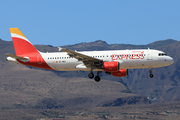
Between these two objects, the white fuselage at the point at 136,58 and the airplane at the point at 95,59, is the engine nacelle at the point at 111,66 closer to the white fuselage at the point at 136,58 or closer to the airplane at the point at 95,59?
the airplane at the point at 95,59

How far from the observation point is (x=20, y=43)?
87.1m

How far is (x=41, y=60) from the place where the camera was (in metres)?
82.9

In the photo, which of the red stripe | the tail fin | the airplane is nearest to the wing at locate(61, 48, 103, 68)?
the airplane

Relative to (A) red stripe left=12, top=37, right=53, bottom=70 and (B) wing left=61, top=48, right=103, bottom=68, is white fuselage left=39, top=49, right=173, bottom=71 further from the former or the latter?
(A) red stripe left=12, top=37, right=53, bottom=70

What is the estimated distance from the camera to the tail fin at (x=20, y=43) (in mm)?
86250

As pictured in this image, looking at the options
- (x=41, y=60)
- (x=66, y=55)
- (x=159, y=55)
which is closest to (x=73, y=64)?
(x=66, y=55)

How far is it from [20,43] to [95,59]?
21413 millimetres

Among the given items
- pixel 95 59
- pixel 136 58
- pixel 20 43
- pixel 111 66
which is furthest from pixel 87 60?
pixel 20 43

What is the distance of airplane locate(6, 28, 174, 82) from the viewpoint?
76.6 m

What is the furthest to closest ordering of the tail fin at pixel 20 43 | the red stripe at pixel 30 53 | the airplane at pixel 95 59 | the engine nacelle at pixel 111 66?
the tail fin at pixel 20 43 → the red stripe at pixel 30 53 → the airplane at pixel 95 59 → the engine nacelle at pixel 111 66

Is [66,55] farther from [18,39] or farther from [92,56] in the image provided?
[18,39]

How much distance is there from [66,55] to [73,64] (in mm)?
2920

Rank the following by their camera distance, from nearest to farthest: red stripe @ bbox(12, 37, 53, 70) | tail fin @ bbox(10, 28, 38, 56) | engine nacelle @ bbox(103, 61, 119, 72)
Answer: engine nacelle @ bbox(103, 61, 119, 72) < red stripe @ bbox(12, 37, 53, 70) < tail fin @ bbox(10, 28, 38, 56)

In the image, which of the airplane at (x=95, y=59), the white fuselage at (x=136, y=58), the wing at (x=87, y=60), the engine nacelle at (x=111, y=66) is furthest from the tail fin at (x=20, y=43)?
the engine nacelle at (x=111, y=66)
